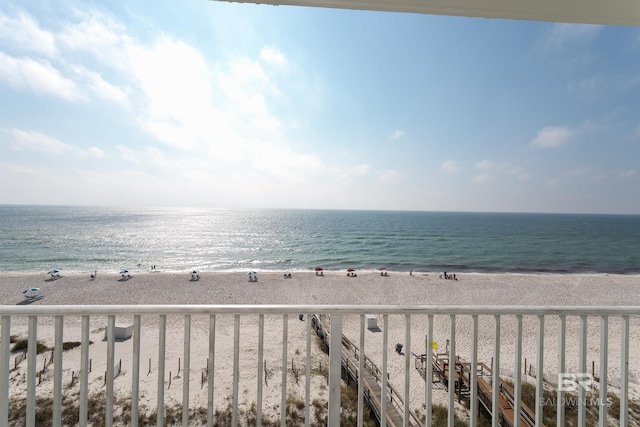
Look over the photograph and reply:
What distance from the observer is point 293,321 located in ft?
32.7

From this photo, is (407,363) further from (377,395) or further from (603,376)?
(377,395)

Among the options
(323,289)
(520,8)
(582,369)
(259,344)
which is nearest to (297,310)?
(259,344)

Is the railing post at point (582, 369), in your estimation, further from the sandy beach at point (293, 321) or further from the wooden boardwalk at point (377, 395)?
the wooden boardwalk at point (377, 395)

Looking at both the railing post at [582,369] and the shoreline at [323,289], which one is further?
the shoreline at [323,289]

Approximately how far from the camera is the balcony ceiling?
1.41 metres

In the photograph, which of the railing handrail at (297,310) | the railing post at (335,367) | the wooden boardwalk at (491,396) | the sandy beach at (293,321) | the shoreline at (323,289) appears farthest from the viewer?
the shoreline at (323,289)

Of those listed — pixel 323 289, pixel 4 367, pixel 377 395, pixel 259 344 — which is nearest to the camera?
pixel 4 367

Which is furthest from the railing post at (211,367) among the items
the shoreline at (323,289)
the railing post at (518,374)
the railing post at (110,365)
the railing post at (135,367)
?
the shoreline at (323,289)

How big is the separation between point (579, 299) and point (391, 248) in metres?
16.8

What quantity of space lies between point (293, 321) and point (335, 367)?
9217 millimetres

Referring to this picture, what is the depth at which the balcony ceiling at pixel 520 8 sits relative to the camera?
1.41 metres

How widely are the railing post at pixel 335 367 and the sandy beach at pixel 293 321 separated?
109 centimetres

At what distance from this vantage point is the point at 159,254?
86.1 ft

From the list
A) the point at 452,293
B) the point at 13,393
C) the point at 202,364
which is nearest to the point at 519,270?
the point at 452,293
